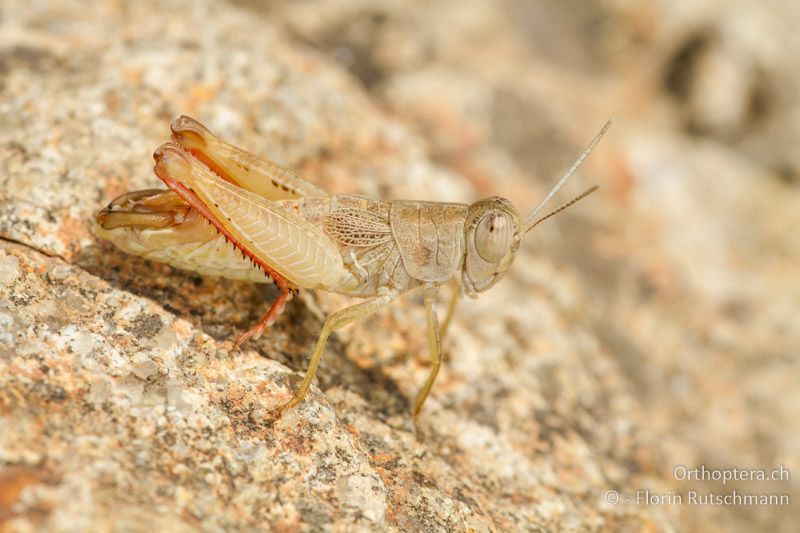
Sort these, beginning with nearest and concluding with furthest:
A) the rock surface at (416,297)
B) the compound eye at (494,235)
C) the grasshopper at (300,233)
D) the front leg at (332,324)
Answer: the rock surface at (416,297)
the front leg at (332,324)
the grasshopper at (300,233)
the compound eye at (494,235)

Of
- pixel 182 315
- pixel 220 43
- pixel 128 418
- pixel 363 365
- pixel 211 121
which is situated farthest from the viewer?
pixel 220 43

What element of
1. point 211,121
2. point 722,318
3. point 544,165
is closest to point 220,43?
point 211,121

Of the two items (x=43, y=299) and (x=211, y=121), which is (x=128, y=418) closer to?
(x=43, y=299)

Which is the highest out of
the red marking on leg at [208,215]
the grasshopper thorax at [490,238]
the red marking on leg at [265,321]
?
the grasshopper thorax at [490,238]

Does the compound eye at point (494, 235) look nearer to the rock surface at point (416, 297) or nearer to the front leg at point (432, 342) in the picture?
the front leg at point (432, 342)

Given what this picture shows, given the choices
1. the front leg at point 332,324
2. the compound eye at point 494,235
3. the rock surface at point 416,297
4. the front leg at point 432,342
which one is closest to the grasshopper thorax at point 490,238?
the compound eye at point 494,235

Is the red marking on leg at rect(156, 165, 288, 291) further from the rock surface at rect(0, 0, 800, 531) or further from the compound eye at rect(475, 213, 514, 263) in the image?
the compound eye at rect(475, 213, 514, 263)

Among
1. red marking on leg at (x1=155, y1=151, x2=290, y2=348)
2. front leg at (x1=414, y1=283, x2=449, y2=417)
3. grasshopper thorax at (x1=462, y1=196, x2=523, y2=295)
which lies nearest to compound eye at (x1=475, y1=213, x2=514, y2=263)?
grasshopper thorax at (x1=462, y1=196, x2=523, y2=295)

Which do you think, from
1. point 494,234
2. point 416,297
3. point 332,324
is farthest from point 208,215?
point 416,297
